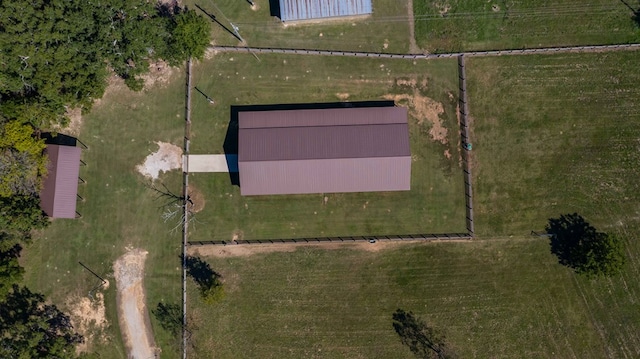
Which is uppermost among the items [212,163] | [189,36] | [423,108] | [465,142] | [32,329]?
[189,36]

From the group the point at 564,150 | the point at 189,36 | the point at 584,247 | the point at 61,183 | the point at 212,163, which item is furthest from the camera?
the point at 212,163

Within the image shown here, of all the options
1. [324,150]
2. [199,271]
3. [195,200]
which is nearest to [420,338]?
[324,150]

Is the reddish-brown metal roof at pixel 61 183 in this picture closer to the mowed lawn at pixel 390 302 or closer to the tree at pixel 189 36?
the tree at pixel 189 36

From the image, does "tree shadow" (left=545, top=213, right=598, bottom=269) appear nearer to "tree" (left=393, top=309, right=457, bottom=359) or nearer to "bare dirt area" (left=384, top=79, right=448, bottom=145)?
"bare dirt area" (left=384, top=79, right=448, bottom=145)

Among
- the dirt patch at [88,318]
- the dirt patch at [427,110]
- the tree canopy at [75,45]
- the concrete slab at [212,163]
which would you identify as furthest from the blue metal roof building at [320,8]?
the dirt patch at [88,318]

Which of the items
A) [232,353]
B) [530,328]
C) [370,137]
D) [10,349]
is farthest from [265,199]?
[530,328]

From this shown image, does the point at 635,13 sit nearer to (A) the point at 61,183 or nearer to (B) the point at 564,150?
(B) the point at 564,150

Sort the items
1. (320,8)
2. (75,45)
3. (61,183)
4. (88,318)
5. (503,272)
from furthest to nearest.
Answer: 1. (88,318)
2. (503,272)
3. (320,8)
4. (61,183)
5. (75,45)
